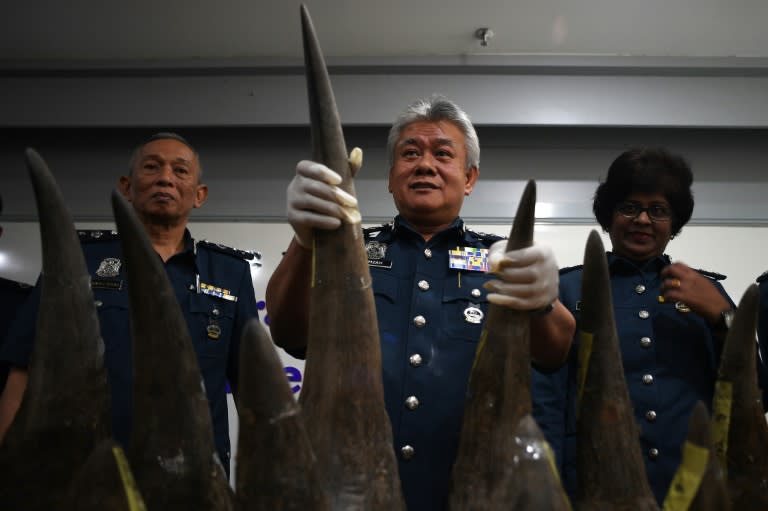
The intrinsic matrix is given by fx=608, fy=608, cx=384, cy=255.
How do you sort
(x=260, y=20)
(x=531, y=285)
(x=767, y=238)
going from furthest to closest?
(x=767, y=238), (x=260, y=20), (x=531, y=285)

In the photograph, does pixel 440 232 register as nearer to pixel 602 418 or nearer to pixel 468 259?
pixel 468 259

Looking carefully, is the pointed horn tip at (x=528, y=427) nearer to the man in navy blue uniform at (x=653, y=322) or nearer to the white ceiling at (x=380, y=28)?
the man in navy blue uniform at (x=653, y=322)

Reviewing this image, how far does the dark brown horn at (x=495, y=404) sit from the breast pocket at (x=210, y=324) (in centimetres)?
157

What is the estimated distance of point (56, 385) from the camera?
81 centimetres

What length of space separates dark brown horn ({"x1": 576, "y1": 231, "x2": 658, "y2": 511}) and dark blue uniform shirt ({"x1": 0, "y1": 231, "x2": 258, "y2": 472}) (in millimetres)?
1393

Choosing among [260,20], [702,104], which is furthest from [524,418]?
[702,104]

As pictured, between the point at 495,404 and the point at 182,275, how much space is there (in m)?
1.81

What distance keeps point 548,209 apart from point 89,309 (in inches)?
154

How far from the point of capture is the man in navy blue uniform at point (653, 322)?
186 centimetres

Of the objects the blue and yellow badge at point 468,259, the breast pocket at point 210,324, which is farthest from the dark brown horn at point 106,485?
Answer: the breast pocket at point 210,324

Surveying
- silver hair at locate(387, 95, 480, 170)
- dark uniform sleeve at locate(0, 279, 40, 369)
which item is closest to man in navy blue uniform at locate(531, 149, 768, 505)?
silver hair at locate(387, 95, 480, 170)

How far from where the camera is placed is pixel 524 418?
0.89 meters

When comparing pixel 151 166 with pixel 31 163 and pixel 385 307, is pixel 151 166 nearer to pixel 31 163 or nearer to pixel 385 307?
pixel 385 307

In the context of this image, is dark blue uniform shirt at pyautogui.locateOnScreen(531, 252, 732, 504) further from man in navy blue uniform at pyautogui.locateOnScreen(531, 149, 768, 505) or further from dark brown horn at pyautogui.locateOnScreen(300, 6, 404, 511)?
dark brown horn at pyautogui.locateOnScreen(300, 6, 404, 511)
